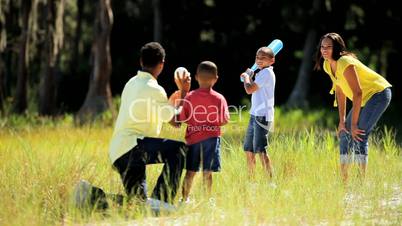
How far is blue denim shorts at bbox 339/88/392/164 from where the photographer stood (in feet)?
25.3

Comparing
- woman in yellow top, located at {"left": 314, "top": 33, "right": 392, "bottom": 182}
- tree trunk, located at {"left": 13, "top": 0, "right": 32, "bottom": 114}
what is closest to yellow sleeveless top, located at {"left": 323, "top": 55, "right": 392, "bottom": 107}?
woman in yellow top, located at {"left": 314, "top": 33, "right": 392, "bottom": 182}

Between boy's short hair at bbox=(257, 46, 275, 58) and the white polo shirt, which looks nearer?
the white polo shirt

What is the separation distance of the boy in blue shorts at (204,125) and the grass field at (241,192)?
25 cm

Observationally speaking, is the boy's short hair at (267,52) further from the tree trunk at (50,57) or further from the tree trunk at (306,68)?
the tree trunk at (306,68)

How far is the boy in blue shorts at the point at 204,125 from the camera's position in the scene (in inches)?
281

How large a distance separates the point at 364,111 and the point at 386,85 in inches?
13.3

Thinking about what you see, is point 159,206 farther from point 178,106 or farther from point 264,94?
point 264,94

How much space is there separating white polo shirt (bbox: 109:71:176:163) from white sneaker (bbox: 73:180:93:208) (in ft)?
1.07

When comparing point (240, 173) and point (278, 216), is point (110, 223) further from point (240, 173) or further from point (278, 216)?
point (240, 173)

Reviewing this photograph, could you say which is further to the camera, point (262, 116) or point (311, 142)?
point (311, 142)

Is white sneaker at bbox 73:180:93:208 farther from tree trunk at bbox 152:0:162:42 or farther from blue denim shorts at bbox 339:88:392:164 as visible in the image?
tree trunk at bbox 152:0:162:42

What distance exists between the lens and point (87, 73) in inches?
1280

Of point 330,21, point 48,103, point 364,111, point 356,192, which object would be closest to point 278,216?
point 356,192

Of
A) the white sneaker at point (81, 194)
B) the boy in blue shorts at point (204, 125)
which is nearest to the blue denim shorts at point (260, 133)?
the boy in blue shorts at point (204, 125)
